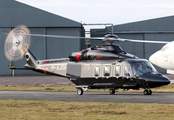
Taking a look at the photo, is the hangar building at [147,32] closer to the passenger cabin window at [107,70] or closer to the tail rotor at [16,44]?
the tail rotor at [16,44]

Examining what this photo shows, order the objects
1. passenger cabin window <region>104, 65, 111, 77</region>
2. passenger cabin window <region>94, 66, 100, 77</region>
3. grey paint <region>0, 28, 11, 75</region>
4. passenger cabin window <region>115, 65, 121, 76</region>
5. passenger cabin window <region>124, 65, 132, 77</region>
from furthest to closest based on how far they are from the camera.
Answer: grey paint <region>0, 28, 11, 75</region> → passenger cabin window <region>94, 66, 100, 77</region> → passenger cabin window <region>104, 65, 111, 77</region> → passenger cabin window <region>115, 65, 121, 76</region> → passenger cabin window <region>124, 65, 132, 77</region>

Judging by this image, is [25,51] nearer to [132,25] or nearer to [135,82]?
[135,82]

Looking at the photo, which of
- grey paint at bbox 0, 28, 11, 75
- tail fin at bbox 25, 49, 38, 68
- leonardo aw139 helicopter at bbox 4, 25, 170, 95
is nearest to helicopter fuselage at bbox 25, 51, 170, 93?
leonardo aw139 helicopter at bbox 4, 25, 170, 95

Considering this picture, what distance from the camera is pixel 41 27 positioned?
61500mm

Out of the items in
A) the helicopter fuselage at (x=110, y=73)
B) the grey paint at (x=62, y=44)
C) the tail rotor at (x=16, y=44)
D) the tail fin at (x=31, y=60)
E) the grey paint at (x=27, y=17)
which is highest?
the grey paint at (x=27, y=17)

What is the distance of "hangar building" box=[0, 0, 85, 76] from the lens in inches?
2400

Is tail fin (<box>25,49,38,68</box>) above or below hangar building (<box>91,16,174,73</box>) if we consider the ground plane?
below

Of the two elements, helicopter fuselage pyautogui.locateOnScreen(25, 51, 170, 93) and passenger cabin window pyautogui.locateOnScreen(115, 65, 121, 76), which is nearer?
helicopter fuselage pyautogui.locateOnScreen(25, 51, 170, 93)

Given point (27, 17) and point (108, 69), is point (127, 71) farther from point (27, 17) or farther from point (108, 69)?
point (27, 17)

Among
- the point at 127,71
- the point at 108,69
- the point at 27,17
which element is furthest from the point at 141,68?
the point at 27,17

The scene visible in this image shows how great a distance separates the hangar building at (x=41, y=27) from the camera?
200 feet

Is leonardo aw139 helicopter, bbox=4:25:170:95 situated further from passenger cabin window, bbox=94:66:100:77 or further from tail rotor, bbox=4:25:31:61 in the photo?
tail rotor, bbox=4:25:31:61

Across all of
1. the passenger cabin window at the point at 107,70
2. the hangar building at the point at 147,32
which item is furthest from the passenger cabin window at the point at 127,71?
the hangar building at the point at 147,32

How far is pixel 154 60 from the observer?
27.8 m
